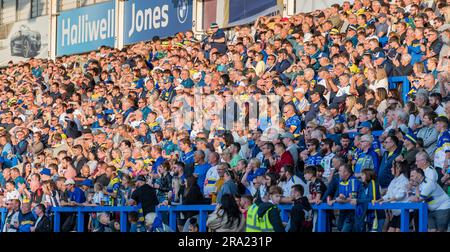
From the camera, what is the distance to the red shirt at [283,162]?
16.4m

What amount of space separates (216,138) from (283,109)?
48.8 inches

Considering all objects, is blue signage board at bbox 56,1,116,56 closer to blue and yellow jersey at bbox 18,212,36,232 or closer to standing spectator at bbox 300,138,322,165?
blue and yellow jersey at bbox 18,212,36,232

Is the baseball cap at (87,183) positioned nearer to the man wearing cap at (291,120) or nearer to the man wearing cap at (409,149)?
the man wearing cap at (291,120)

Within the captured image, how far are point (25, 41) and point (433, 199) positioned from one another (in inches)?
1003

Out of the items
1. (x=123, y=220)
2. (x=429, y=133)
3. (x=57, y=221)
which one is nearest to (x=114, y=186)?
(x=57, y=221)

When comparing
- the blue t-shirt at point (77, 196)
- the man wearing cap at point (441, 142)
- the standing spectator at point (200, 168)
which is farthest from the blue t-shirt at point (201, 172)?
the man wearing cap at point (441, 142)

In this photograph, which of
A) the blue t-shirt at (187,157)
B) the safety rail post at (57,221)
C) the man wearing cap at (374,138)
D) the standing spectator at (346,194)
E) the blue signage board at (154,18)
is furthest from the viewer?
the blue signage board at (154,18)

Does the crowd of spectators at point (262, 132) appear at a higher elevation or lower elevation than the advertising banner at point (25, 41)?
lower

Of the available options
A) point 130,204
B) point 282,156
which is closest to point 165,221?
point 130,204

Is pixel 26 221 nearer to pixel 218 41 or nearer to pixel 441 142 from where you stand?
pixel 441 142

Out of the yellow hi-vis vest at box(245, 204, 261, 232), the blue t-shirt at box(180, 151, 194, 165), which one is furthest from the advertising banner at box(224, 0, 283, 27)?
the yellow hi-vis vest at box(245, 204, 261, 232)

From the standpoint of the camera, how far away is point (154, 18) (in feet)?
101

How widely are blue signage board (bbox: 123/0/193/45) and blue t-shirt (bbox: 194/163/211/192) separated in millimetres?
11682

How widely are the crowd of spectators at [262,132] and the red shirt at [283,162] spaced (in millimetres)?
21
